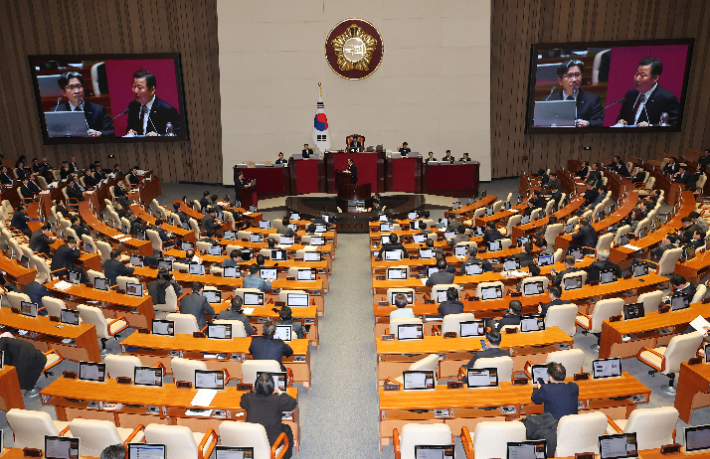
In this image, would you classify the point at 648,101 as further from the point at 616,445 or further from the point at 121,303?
the point at 121,303

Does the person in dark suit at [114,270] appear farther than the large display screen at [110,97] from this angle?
No

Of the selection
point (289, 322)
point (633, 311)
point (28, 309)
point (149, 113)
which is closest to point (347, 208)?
point (289, 322)

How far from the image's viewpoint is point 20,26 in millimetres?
23797

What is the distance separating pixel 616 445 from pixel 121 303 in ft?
27.6

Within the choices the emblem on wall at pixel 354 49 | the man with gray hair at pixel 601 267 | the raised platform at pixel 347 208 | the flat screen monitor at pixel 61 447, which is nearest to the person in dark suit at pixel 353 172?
the raised platform at pixel 347 208

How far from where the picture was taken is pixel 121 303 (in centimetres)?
1012

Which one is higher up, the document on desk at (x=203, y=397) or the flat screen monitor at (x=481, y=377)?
the flat screen monitor at (x=481, y=377)

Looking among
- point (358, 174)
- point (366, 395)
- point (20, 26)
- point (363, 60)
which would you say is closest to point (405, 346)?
point (366, 395)

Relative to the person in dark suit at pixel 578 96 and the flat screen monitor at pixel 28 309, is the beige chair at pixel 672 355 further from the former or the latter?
the person in dark suit at pixel 578 96

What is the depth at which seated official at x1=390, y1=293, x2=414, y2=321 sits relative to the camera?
909cm

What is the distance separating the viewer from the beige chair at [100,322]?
9.38m

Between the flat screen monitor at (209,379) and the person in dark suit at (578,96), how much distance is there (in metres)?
20.5

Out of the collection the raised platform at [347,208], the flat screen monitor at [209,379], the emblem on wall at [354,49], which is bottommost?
the raised platform at [347,208]

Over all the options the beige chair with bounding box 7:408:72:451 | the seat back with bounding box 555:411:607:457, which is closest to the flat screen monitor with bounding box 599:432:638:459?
the seat back with bounding box 555:411:607:457
